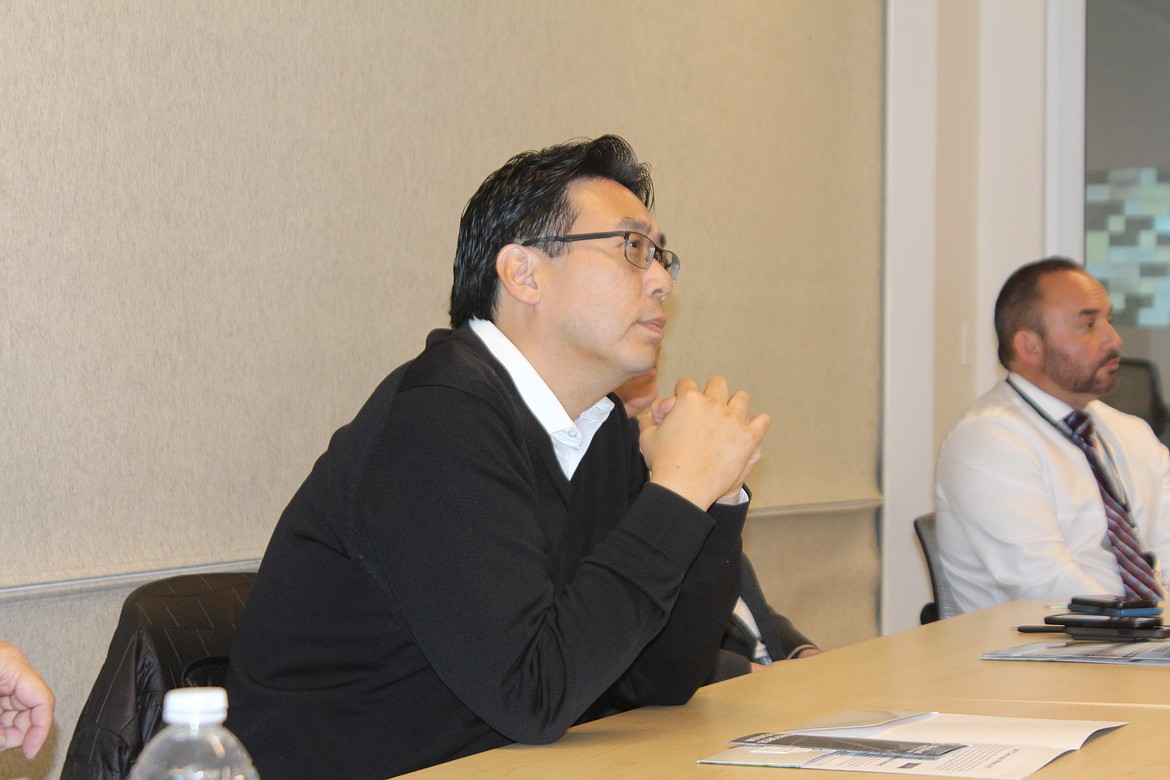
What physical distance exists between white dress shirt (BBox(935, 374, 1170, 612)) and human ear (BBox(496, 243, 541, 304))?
1.78 metres

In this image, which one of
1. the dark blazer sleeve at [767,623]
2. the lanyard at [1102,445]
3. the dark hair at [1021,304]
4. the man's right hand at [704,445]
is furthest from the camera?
the dark hair at [1021,304]

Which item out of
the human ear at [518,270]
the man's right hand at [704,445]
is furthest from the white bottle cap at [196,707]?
the human ear at [518,270]

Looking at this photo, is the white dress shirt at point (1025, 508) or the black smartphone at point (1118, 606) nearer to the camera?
the black smartphone at point (1118, 606)

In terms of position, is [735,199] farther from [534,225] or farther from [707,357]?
[534,225]

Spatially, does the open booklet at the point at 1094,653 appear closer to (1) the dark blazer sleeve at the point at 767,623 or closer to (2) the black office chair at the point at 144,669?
(1) the dark blazer sleeve at the point at 767,623

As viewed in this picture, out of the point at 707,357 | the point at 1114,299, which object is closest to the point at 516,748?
the point at 707,357

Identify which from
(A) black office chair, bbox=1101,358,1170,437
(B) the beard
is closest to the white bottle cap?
(B) the beard

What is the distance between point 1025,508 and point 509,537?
210 cm

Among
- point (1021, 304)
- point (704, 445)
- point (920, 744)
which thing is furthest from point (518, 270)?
point (1021, 304)

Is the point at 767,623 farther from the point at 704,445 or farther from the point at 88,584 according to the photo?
the point at 88,584

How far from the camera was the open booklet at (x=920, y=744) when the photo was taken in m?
1.14

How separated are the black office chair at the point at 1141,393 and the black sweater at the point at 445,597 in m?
3.97

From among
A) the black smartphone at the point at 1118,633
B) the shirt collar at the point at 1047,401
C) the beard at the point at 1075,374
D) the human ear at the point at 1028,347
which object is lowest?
the black smartphone at the point at 1118,633

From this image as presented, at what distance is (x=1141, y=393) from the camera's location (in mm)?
4961
